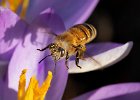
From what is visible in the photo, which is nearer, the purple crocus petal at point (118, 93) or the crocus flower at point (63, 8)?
the purple crocus petal at point (118, 93)

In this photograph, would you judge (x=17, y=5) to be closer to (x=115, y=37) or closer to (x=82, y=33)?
(x=82, y=33)

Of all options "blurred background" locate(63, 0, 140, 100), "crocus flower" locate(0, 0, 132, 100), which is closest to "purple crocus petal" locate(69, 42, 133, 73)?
"crocus flower" locate(0, 0, 132, 100)

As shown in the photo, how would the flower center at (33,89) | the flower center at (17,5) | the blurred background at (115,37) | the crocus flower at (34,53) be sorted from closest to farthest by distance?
the flower center at (33,89) < the crocus flower at (34,53) < the flower center at (17,5) < the blurred background at (115,37)

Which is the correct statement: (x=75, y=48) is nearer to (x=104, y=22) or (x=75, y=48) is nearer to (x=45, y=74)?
(x=45, y=74)

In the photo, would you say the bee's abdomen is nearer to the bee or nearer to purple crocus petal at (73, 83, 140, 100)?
the bee

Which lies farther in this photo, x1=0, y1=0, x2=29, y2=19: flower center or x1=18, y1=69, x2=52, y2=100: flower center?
x1=0, y1=0, x2=29, y2=19: flower center

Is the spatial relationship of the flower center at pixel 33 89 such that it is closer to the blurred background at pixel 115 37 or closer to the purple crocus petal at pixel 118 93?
the purple crocus petal at pixel 118 93

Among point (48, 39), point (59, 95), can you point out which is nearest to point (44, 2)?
point (48, 39)

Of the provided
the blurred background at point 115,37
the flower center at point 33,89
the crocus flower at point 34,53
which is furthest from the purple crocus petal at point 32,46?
the blurred background at point 115,37
